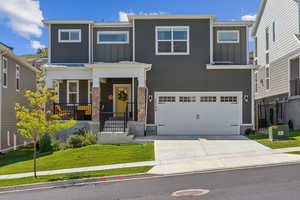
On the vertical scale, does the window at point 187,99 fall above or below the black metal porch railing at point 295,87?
below

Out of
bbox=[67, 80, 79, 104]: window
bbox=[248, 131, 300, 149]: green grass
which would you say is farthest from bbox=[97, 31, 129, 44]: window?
bbox=[248, 131, 300, 149]: green grass

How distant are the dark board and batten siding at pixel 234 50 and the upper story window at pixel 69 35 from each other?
9.15 meters

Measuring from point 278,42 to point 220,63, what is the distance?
7408 mm

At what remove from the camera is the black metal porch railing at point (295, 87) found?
21.5 metres

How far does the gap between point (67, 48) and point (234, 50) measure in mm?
11037

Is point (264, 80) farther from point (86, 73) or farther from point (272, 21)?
point (86, 73)

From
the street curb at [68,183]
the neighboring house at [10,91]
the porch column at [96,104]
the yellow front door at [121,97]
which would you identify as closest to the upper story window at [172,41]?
the yellow front door at [121,97]

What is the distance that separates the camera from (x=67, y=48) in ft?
69.8

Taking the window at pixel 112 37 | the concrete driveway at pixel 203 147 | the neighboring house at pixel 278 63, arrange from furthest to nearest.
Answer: the neighboring house at pixel 278 63 → the window at pixel 112 37 → the concrete driveway at pixel 203 147

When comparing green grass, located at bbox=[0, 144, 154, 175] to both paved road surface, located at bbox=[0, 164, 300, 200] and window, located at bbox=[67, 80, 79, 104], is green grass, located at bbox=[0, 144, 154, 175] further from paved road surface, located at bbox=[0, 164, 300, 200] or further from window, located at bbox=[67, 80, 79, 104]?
window, located at bbox=[67, 80, 79, 104]

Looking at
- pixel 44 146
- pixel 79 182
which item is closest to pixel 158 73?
pixel 44 146

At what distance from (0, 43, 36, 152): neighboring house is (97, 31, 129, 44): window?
5660 millimetres

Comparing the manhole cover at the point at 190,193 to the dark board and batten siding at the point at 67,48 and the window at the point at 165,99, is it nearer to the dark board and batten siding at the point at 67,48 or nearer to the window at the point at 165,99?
the window at the point at 165,99

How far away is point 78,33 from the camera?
21.3 m
